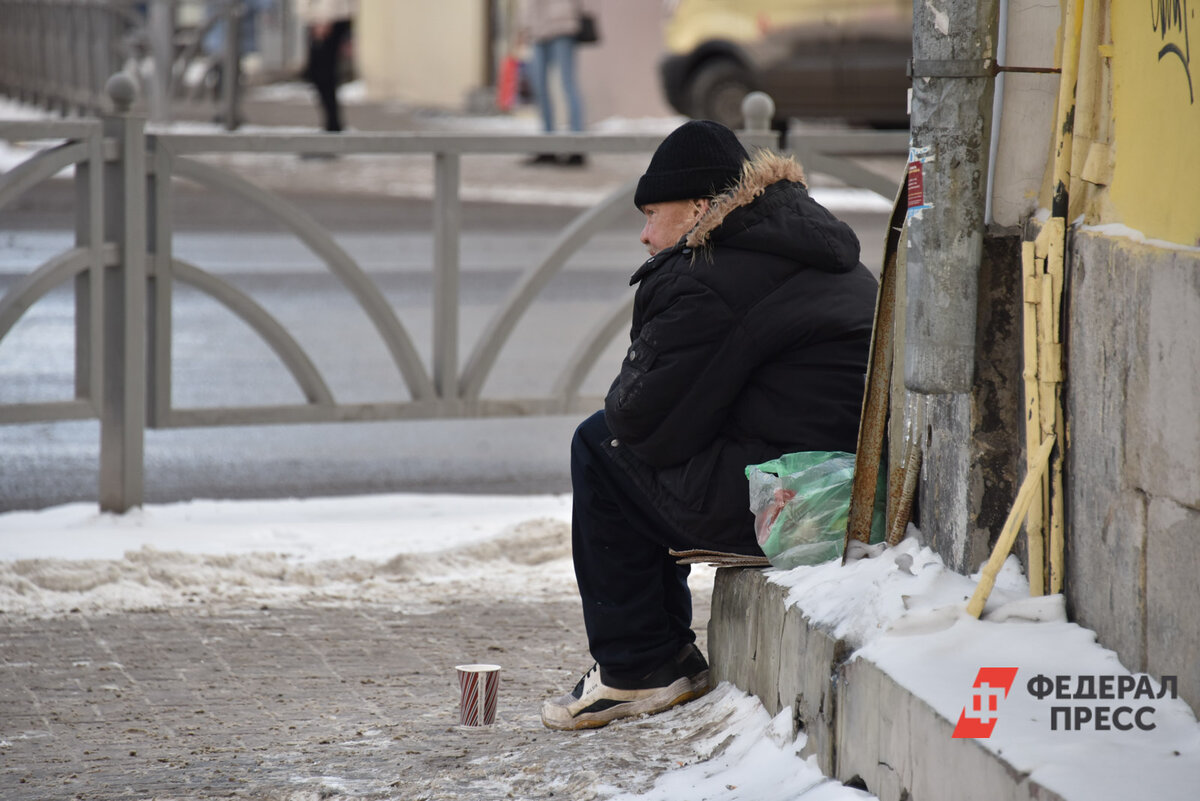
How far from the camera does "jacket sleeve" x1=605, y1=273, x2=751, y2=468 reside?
3.44 m

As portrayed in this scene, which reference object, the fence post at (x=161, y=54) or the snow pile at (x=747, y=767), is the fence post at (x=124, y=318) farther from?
the fence post at (x=161, y=54)

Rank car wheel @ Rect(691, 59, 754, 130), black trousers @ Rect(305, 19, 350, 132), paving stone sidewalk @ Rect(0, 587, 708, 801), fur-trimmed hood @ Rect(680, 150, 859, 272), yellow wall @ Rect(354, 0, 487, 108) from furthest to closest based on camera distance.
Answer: yellow wall @ Rect(354, 0, 487, 108), black trousers @ Rect(305, 19, 350, 132), car wheel @ Rect(691, 59, 754, 130), fur-trimmed hood @ Rect(680, 150, 859, 272), paving stone sidewalk @ Rect(0, 587, 708, 801)

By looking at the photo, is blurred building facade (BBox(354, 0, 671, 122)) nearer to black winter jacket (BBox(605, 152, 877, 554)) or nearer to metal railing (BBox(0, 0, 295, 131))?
metal railing (BBox(0, 0, 295, 131))

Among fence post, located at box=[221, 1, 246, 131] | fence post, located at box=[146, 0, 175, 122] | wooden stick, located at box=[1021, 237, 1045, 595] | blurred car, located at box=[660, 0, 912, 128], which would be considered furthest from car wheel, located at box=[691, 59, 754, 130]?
wooden stick, located at box=[1021, 237, 1045, 595]

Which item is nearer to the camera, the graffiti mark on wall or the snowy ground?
the graffiti mark on wall

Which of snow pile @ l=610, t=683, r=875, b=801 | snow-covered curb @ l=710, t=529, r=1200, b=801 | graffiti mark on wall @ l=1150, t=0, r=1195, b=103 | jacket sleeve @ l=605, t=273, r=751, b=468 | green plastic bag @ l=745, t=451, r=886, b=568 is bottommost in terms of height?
snow pile @ l=610, t=683, r=875, b=801

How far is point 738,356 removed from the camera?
346 centimetres

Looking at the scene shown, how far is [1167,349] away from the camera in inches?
99.9

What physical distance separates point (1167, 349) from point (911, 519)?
87 centimetres

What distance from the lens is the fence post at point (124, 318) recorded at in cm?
538

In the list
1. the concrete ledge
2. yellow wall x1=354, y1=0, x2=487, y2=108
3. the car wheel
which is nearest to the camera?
the concrete ledge

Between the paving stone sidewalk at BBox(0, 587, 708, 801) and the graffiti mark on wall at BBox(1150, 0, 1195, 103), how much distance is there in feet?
5.36

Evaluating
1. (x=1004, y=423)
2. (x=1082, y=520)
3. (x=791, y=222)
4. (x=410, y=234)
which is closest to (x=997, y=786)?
(x=1082, y=520)

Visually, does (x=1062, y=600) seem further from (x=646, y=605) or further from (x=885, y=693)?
(x=646, y=605)
